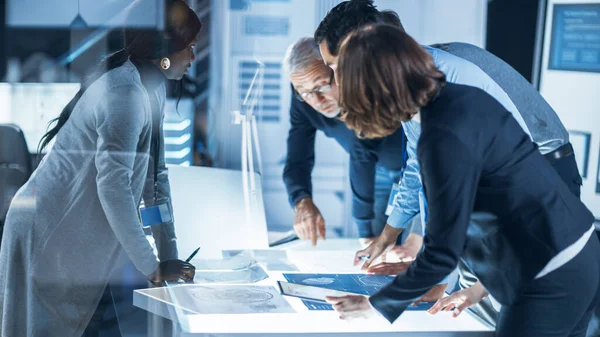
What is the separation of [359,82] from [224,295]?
2.41 feet

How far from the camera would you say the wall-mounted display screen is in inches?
94.5

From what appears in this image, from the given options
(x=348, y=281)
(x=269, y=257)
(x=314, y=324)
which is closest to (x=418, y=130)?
(x=314, y=324)

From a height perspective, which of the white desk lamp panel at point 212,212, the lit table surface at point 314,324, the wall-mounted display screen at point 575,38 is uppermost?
the wall-mounted display screen at point 575,38

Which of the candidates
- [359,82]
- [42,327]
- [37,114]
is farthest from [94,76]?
[359,82]

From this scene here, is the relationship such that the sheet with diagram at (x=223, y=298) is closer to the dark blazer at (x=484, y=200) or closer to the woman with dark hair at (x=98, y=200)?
the woman with dark hair at (x=98, y=200)

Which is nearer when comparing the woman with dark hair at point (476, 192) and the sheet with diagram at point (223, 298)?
the woman with dark hair at point (476, 192)

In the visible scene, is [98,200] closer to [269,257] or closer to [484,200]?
[269,257]

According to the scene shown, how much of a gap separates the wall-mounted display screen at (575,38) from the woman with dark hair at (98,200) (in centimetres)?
134

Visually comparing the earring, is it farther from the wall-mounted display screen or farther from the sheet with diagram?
the wall-mounted display screen

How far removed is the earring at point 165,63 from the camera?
186 centimetres

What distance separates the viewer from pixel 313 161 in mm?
2502

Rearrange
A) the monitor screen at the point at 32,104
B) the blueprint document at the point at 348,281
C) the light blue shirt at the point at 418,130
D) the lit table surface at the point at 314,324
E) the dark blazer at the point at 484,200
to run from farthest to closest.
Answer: the monitor screen at the point at 32,104, the blueprint document at the point at 348,281, the light blue shirt at the point at 418,130, the lit table surface at the point at 314,324, the dark blazer at the point at 484,200

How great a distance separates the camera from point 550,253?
1.34 meters

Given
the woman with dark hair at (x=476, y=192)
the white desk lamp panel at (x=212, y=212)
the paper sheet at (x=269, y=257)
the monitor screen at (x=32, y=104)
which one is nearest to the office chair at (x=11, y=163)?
the monitor screen at (x=32, y=104)
